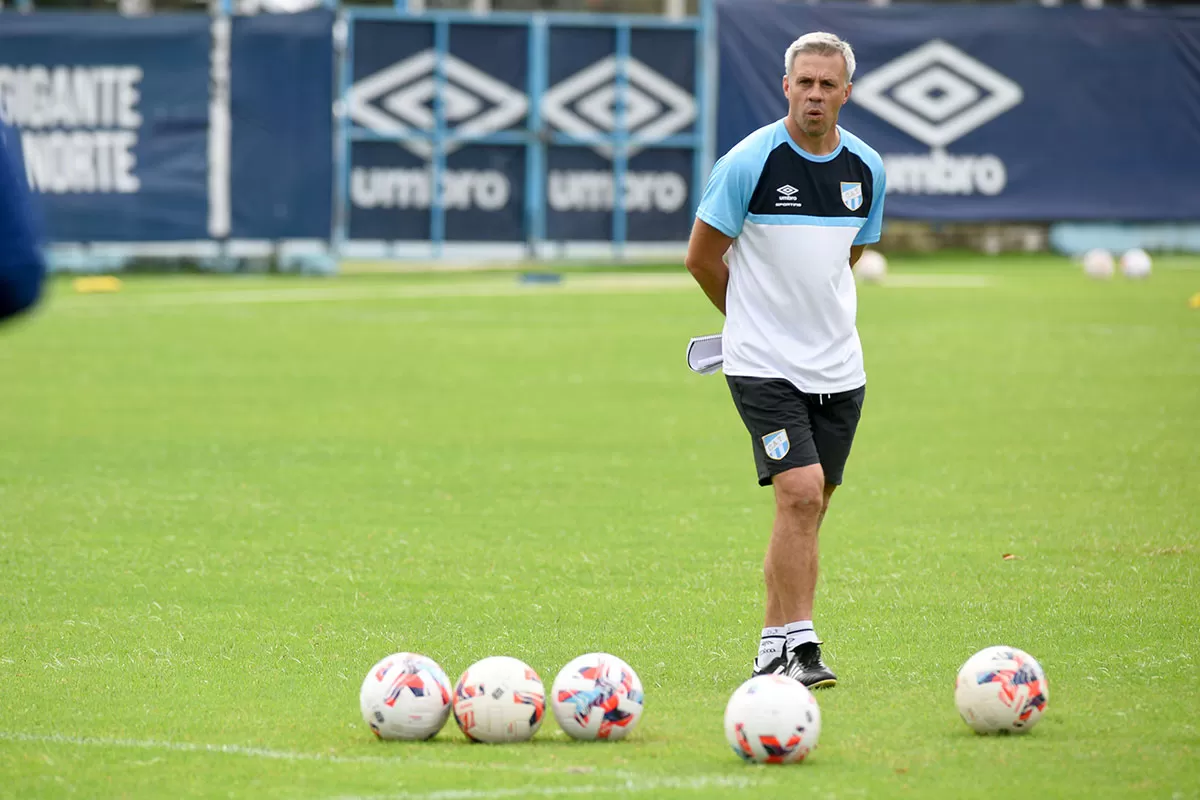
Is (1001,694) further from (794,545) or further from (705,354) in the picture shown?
(705,354)

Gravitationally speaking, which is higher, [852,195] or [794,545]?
[852,195]

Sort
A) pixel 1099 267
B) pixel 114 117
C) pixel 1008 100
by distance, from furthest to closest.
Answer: pixel 1008 100 < pixel 114 117 < pixel 1099 267

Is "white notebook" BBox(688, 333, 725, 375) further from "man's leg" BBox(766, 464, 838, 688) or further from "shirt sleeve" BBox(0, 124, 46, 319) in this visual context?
"shirt sleeve" BBox(0, 124, 46, 319)

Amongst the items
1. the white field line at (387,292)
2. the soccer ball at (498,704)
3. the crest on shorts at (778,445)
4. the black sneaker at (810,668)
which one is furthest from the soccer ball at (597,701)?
the white field line at (387,292)

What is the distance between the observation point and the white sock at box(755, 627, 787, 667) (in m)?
7.23

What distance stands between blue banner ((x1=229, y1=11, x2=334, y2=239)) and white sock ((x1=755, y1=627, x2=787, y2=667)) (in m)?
25.0

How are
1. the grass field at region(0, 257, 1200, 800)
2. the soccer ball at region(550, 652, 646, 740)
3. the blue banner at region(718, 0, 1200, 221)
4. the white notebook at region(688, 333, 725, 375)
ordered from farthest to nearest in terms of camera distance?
1. the blue banner at region(718, 0, 1200, 221)
2. the white notebook at region(688, 333, 725, 375)
3. the soccer ball at region(550, 652, 646, 740)
4. the grass field at region(0, 257, 1200, 800)

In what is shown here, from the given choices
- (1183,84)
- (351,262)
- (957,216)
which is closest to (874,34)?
(957,216)

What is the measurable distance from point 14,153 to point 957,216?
31.0 meters

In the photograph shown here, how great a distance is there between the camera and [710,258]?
7.30m

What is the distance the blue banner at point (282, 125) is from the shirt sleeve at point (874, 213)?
24.6m

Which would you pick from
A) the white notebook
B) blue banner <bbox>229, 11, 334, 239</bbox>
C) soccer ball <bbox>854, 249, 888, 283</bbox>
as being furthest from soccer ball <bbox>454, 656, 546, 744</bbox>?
blue banner <bbox>229, 11, 334, 239</bbox>

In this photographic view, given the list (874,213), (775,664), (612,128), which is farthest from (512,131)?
(775,664)

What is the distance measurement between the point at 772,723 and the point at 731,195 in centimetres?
213
